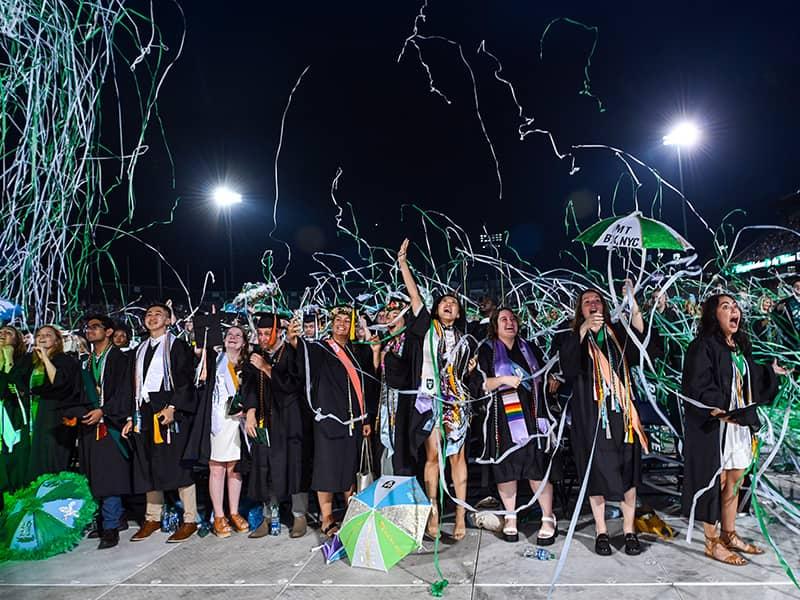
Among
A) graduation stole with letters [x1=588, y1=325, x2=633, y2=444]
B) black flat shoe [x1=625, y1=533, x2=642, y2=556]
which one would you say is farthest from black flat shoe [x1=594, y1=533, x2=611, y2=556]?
graduation stole with letters [x1=588, y1=325, x2=633, y2=444]

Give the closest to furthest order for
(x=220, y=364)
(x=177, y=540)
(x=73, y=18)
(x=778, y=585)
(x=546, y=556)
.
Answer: (x=778, y=585) → (x=73, y=18) → (x=546, y=556) → (x=177, y=540) → (x=220, y=364)

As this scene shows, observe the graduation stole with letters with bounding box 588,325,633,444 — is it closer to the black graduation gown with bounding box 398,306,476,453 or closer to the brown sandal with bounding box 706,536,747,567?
the brown sandal with bounding box 706,536,747,567

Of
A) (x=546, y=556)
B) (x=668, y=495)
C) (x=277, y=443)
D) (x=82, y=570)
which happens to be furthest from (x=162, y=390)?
(x=668, y=495)

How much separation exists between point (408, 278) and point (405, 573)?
2026mm

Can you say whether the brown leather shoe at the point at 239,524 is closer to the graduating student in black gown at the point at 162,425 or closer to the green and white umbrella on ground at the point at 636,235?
the graduating student in black gown at the point at 162,425

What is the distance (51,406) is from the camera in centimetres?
547

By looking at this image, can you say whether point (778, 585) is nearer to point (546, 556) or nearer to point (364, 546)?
point (546, 556)

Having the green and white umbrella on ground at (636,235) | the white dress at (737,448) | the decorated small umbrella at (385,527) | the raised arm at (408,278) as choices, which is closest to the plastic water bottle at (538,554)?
the decorated small umbrella at (385,527)

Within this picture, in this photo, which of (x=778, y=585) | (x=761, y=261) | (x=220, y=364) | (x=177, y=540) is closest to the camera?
(x=778, y=585)

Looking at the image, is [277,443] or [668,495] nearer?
[277,443]

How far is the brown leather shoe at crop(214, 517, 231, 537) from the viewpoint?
5.00m

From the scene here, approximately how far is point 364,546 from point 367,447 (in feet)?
3.44

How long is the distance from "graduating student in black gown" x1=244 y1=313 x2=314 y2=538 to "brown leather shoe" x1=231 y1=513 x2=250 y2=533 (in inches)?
5.3

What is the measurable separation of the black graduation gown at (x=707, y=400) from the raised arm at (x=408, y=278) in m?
1.93
